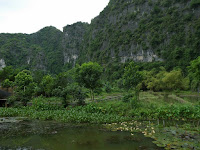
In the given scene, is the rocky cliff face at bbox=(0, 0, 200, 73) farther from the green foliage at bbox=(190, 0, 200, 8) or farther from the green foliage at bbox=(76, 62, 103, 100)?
the green foliage at bbox=(76, 62, 103, 100)

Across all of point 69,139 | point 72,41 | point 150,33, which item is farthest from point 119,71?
point 72,41

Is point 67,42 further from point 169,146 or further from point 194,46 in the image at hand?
point 169,146

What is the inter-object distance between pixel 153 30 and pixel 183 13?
47.8 feet

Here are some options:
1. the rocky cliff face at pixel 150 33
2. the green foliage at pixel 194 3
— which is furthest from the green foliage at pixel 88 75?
the green foliage at pixel 194 3

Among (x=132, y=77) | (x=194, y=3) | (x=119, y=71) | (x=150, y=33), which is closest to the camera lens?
(x=132, y=77)

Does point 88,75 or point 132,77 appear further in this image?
point 88,75

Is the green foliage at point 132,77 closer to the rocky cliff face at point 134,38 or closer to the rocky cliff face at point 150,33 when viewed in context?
the rocky cliff face at point 134,38

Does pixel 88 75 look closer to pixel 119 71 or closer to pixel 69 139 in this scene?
pixel 69 139

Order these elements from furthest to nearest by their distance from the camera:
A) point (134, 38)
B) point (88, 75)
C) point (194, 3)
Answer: point (134, 38) → point (194, 3) → point (88, 75)

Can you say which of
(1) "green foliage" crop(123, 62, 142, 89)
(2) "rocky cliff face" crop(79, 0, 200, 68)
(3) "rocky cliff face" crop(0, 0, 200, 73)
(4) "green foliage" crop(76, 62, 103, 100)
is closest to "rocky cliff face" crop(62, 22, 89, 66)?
(3) "rocky cliff face" crop(0, 0, 200, 73)

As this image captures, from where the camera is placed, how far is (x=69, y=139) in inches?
427

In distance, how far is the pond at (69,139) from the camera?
9.56 metres

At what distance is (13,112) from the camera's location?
64.3 feet

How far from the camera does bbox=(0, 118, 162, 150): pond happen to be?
956 centimetres
